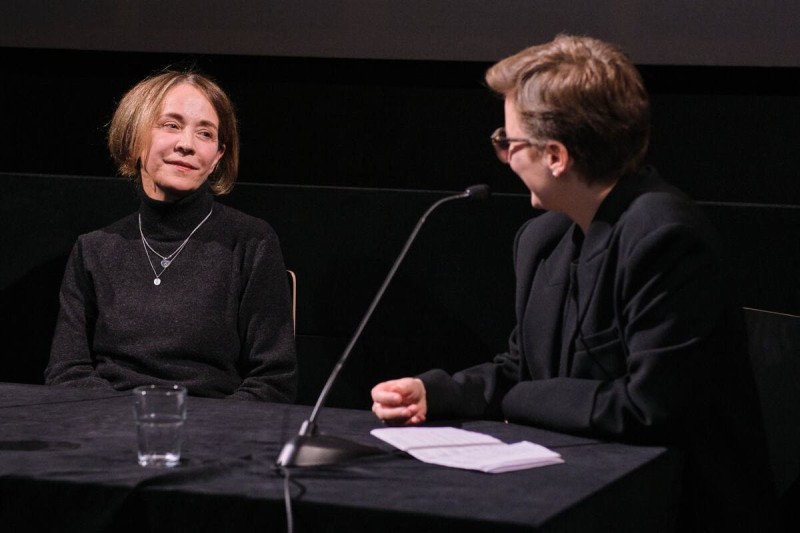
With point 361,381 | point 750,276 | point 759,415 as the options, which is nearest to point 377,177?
point 361,381

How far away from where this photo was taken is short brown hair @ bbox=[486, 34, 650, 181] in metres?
1.90

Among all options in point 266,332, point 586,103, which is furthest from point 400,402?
point 266,332

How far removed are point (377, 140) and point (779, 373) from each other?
1.56m

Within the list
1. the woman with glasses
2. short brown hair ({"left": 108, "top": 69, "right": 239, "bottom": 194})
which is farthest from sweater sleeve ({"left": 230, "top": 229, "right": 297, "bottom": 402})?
the woman with glasses

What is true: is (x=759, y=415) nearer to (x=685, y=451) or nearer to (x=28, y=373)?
(x=685, y=451)

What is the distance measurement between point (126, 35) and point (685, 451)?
2523 mm

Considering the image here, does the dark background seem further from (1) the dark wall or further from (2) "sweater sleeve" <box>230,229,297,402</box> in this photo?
(2) "sweater sleeve" <box>230,229,297,402</box>

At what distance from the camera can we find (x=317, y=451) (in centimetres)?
151

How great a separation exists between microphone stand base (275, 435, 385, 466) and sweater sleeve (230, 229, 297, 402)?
3.51ft

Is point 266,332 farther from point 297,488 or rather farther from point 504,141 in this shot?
point 297,488

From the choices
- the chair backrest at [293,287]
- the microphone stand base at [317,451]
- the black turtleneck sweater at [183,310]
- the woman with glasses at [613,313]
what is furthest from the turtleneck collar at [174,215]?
the microphone stand base at [317,451]

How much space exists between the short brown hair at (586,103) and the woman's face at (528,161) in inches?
0.9

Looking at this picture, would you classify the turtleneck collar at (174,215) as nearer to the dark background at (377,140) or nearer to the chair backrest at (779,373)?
the dark background at (377,140)

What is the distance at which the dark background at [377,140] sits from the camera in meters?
3.03
